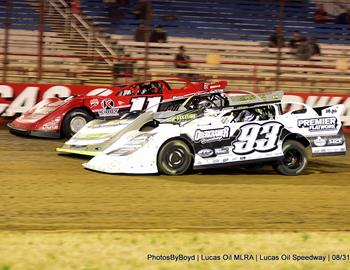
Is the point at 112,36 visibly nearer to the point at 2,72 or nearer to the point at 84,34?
the point at 84,34

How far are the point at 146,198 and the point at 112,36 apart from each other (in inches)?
513

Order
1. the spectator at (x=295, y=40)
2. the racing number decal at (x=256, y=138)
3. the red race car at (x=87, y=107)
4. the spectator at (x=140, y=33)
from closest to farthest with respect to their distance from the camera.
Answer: the racing number decal at (x=256, y=138)
the red race car at (x=87, y=107)
the spectator at (x=140, y=33)
the spectator at (x=295, y=40)

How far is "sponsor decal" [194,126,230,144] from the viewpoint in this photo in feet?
35.0

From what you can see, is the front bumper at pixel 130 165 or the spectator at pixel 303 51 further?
the spectator at pixel 303 51

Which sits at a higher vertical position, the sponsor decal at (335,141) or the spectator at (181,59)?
the spectator at (181,59)

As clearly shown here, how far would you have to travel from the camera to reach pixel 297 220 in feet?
26.7

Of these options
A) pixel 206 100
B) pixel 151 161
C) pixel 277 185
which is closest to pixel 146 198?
pixel 151 161

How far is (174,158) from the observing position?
34.9 feet

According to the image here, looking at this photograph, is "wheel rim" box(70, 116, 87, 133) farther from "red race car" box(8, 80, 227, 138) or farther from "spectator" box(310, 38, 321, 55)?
"spectator" box(310, 38, 321, 55)

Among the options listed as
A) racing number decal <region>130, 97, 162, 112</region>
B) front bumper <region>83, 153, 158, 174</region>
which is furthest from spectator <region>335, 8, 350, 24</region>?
front bumper <region>83, 153, 158, 174</region>

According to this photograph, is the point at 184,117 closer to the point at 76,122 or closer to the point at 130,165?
the point at 130,165

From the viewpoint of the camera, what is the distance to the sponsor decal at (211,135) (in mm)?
10672

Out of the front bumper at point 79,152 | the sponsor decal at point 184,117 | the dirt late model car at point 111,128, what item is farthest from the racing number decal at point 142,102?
the sponsor decal at point 184,117

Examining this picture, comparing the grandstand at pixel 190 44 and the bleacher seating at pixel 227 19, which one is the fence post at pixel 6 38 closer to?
the grandstand at pixel 190 44
